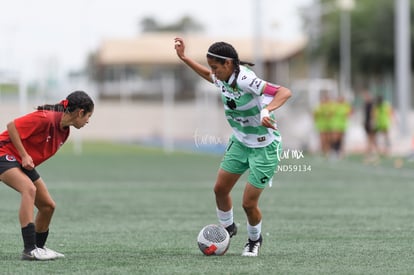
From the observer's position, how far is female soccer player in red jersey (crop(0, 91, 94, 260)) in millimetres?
9438

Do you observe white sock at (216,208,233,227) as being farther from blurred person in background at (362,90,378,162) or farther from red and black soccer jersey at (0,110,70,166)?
blurred person in background at (362,90,378,162)

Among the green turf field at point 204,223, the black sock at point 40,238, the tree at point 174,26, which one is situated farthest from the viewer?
the tree at point 174,26

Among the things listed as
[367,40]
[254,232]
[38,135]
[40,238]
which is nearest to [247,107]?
[254,232]

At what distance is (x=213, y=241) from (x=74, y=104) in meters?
1.87

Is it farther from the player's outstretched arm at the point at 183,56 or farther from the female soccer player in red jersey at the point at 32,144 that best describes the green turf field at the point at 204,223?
the player's outstretched arm at the point at 183,56

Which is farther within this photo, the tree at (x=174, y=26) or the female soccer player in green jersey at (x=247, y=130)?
the tree at (x=174, y=26)

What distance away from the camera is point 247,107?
392 inches

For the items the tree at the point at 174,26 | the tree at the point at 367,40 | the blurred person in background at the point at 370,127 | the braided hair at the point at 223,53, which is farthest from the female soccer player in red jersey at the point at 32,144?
the tree at the point at 174,26

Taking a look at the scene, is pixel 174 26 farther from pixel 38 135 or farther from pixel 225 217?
pixel 38 135

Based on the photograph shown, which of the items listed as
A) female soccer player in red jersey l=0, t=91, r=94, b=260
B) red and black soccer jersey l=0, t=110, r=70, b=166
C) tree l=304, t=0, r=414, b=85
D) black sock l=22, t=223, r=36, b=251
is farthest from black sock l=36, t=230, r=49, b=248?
tree l=304, t=0, r=414, b=85

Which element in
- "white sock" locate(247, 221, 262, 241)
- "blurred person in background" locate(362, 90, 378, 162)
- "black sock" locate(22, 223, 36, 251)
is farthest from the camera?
"blurred person in background" locate(362, 90, 378, 162)

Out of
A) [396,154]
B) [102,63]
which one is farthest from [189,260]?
[102,63]

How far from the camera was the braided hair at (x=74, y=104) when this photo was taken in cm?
952

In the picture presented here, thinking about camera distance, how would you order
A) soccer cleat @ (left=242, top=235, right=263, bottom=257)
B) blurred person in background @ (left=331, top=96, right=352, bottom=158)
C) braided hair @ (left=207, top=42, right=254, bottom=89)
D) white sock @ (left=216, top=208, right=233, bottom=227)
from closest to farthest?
braided hair @ (left=207, top=42, right=254, bottom=89) → soccer cleat @ (left=242, top=235, right=263, bottom=257) → white sock @ (left=216, top=208, right=233, bottom=227) → blurred person in background @ (left=331, top=96, right=352, bottom=158)
